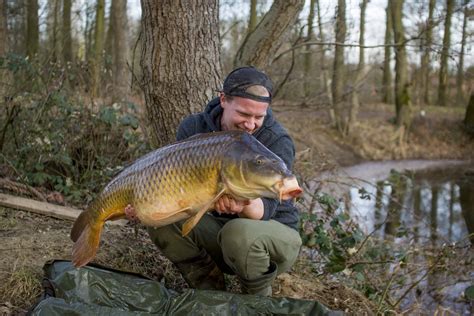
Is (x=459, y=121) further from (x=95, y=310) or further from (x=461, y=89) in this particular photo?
(x=95, y=310)

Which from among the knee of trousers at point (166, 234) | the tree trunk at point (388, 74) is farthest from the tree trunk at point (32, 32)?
the tree trunk at point (388, 74)

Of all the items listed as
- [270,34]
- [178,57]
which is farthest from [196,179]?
[270,34]

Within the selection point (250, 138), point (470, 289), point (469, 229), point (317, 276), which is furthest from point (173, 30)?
point (469, 229)

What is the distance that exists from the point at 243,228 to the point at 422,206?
8061 mm

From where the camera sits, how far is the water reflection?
693 cm

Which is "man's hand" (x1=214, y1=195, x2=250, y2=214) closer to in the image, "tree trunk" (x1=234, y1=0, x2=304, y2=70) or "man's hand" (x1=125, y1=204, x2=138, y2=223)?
"man's hand" (x1=125, y1=204, x2=138, y2=223)

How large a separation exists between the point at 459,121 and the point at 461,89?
10.1ft

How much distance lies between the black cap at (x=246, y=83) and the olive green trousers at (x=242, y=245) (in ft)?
2.05

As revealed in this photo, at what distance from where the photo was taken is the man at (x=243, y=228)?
2.77 metres

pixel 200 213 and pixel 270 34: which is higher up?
pixel 270 34

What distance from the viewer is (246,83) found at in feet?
9.08

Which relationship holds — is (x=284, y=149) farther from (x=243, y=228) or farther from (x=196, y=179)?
(x=196, y=179)

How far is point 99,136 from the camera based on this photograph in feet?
17.4

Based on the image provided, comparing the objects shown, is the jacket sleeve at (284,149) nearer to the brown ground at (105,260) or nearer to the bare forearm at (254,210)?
the bare forearm at (254,210)
